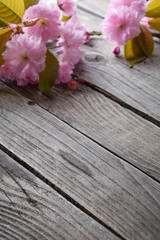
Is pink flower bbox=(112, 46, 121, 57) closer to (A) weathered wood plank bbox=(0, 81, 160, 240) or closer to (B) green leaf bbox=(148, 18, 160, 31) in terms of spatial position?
(B) green leaf bbox=(148, 18, 160, 31)

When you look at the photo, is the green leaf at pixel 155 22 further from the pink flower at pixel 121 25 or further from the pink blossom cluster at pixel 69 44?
the pink blossom cluster at pixel 69 44

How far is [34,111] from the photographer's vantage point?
1027 millimetres

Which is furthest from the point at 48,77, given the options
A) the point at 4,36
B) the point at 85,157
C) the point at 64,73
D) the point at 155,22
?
the point at 155,22

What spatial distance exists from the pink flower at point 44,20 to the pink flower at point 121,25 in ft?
0.74

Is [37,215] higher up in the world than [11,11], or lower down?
lower down

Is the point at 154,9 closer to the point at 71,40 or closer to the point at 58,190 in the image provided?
the point at 71,40

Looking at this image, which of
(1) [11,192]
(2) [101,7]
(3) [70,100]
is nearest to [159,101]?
(3) [70,100]

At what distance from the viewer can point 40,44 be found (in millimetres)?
1023

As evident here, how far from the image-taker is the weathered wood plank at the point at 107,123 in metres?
0.88

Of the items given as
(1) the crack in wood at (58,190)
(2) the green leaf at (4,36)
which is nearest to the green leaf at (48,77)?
(2) the green leaf at (4,36)

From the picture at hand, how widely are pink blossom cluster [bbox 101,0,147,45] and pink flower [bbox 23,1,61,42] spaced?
227 millimetres

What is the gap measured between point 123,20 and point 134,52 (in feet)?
0.43

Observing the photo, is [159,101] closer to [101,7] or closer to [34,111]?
[34,111]

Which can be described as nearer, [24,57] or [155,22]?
[24,57]
